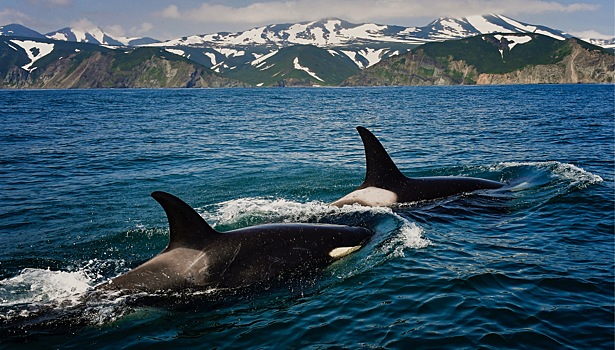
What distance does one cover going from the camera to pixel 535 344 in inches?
311

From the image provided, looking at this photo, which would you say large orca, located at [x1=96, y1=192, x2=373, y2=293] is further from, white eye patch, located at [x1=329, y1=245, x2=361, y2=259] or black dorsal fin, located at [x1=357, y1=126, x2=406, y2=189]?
black dorsal fin, located at [x1=357, y1=126, x2=406, y2=189]

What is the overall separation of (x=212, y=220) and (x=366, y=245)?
5.47 m

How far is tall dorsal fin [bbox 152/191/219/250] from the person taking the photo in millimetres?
10109

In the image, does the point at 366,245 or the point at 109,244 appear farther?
the point at 109,244

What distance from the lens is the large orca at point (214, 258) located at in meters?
10.1

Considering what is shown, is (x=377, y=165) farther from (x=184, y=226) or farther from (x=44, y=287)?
(x=44, y=287)

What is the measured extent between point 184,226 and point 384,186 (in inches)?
318

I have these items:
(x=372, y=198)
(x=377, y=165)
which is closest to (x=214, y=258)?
(x=372, y=198)

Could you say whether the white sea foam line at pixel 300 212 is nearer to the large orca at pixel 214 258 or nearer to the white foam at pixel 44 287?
the large orca at pixel 214 258

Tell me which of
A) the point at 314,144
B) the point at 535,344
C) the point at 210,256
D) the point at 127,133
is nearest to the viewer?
the point at 535,344

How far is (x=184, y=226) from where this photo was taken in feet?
34.1

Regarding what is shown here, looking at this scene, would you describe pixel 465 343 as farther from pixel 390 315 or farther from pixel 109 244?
pixel 109 244

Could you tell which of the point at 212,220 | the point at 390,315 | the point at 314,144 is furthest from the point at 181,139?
the point at 390,315

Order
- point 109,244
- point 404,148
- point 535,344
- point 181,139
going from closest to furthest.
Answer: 1. point 535,344
2. point 109,244
3. point 404,148
4. point 181,139
